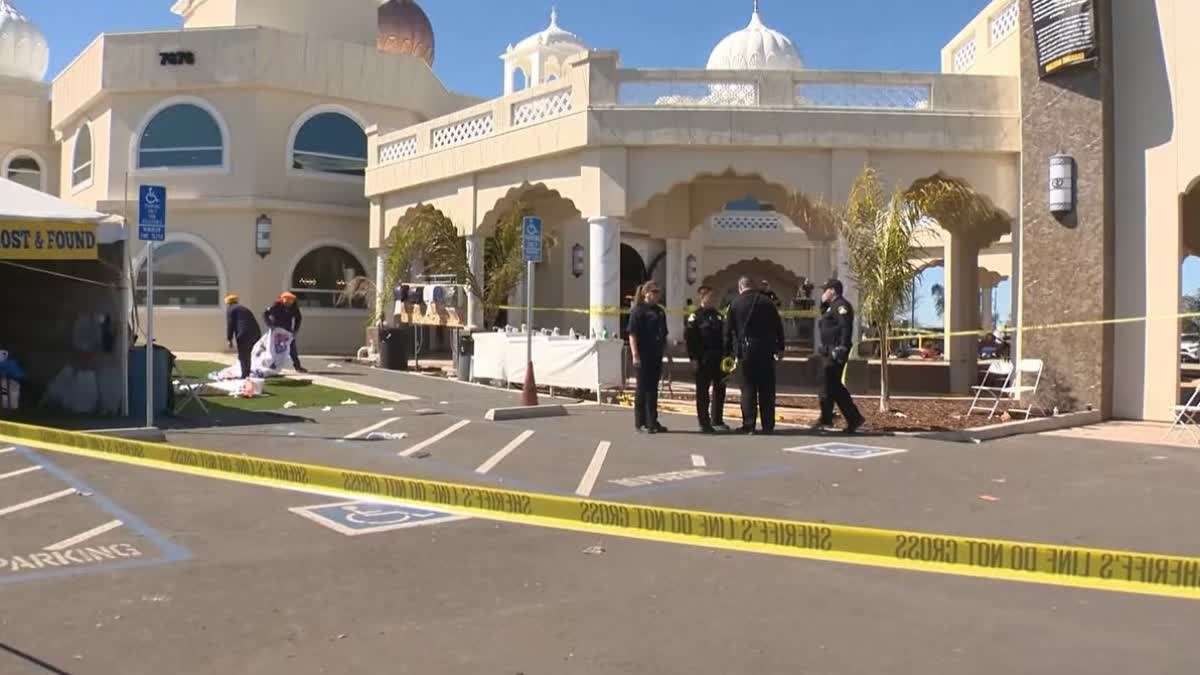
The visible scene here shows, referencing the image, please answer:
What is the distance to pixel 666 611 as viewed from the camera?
477cm

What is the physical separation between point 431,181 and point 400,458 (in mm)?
12758

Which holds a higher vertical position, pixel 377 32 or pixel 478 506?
pixel 377 32

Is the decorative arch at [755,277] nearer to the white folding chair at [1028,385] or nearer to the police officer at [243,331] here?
the police officer at [243,331]

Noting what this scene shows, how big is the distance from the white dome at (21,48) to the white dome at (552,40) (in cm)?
1703

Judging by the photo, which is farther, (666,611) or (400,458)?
(400,458)

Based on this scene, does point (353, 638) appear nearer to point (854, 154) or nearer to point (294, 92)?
point (854, 154)

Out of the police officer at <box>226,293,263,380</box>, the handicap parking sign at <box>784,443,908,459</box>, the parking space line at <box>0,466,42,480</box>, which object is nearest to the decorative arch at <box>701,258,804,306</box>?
the police officer at <box>226,293,263,380</box>

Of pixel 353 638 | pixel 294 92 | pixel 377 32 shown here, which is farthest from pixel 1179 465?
pixel 377 32

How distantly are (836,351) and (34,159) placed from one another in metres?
31.1

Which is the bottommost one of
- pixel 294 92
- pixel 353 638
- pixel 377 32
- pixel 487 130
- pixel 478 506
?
pixel 353 638

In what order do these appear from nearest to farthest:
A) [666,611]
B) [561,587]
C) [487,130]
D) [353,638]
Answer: [353,638]
[666,611]
[561,587]
[487,130]

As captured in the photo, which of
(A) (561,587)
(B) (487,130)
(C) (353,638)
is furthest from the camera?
(B) (487,130)

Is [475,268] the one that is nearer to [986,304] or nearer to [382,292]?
[382,292]

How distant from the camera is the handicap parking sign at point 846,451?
9758 mm
